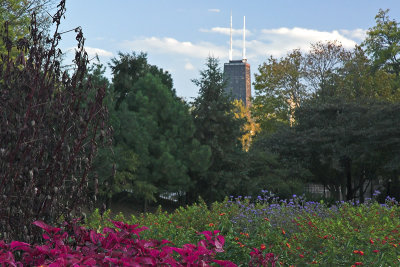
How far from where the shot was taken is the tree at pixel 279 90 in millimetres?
36562

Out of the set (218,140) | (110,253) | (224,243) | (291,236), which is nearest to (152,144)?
(218,140)

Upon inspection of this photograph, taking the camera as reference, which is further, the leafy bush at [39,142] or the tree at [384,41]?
the tree at [384,41]

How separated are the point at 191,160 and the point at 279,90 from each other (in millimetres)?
19087

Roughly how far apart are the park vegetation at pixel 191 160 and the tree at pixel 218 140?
69 mm

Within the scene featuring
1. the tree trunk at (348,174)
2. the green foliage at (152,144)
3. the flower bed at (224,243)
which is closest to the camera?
the flower bed at (224,243)

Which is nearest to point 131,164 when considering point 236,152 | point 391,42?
point 236,152

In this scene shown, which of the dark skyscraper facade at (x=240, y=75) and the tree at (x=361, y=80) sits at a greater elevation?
the dark skyscraper facade at (x=240, y=75)

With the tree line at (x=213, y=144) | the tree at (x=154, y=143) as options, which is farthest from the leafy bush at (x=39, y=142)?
the tree at (x=154, y=143)

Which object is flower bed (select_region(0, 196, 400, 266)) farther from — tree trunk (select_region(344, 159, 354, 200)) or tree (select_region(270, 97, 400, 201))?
tree trunk (select_region(344, 159, 354, 200))

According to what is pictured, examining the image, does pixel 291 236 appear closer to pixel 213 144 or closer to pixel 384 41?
pixel 213 144

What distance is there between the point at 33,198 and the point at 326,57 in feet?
111

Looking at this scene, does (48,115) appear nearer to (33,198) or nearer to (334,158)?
(33,198)

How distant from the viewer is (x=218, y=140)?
22062 millimetres

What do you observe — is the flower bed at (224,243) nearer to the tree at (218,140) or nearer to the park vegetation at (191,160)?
the park vegetation at (191,160)
